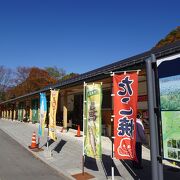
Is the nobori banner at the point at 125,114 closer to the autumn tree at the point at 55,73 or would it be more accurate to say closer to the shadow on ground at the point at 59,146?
the shadow on ground at the point at 59,146

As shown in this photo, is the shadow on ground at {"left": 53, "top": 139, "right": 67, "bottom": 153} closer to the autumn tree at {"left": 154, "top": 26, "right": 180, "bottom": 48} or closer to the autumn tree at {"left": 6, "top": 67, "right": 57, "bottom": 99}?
the autumn tree at {"left": 154, "top": 26, "right": 180, "bottom": 48}

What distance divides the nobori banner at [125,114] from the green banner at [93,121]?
1.30m

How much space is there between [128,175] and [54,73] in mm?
63029

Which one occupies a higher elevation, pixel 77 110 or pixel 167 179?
pixel 77 110

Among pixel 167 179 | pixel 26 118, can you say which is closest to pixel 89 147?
pixel 167 179

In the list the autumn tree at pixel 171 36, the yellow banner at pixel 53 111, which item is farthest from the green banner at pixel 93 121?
the autumn tree at pixel 171 36

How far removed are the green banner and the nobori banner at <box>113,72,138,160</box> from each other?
130cm

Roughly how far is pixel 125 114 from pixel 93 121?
1732 mm

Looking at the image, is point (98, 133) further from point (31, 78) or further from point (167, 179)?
point (31, 78)

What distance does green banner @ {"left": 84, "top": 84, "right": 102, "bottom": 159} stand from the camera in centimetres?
829

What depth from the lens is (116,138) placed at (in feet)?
23.1

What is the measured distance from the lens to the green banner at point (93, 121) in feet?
27.2

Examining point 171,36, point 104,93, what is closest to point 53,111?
point 104,93

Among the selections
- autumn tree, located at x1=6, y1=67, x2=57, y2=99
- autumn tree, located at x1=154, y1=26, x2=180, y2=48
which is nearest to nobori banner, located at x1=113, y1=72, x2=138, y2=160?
autumn tree, located at x1=154, y1=26, x2=180, y2=48
